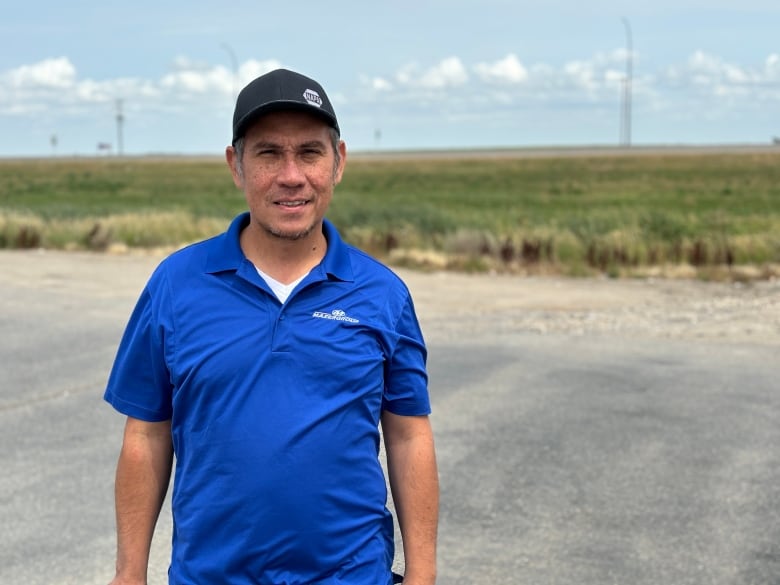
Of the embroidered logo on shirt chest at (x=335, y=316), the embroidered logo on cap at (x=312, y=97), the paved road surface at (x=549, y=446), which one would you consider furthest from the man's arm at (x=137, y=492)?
the paved road surface at (x=549, y=446)

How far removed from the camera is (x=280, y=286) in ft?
8.23

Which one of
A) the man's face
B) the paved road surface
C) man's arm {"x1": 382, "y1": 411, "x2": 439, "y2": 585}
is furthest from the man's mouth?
the paved road surface

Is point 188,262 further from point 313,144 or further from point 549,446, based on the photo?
point 549,446

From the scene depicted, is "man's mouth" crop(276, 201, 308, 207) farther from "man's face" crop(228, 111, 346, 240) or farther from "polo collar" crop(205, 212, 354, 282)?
"polo collar" crop(205, 212, 354, 282)

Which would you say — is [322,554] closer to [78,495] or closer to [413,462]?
[413,462]

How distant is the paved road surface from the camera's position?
17.2 ft

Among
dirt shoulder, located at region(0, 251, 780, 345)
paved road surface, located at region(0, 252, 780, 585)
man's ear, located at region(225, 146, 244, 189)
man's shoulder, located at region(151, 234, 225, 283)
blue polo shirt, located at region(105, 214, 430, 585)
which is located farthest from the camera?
dirt shoulder, located at region(0, 251, 780, 345)

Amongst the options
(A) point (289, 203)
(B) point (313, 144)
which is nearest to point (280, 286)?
(A) point (289, 203)

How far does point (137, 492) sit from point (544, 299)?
13489mm

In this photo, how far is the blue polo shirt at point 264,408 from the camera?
2.38m

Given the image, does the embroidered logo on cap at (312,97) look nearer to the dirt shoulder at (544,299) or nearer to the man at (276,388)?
the man at (276,388)

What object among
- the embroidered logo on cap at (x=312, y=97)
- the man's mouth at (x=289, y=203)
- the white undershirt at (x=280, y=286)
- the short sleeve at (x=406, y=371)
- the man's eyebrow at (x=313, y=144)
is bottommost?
the short sleeve at (x=406, y=371)

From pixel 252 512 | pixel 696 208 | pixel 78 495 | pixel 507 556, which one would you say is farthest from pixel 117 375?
pixel 696 208

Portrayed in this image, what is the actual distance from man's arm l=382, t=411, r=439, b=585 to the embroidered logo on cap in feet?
2.41
